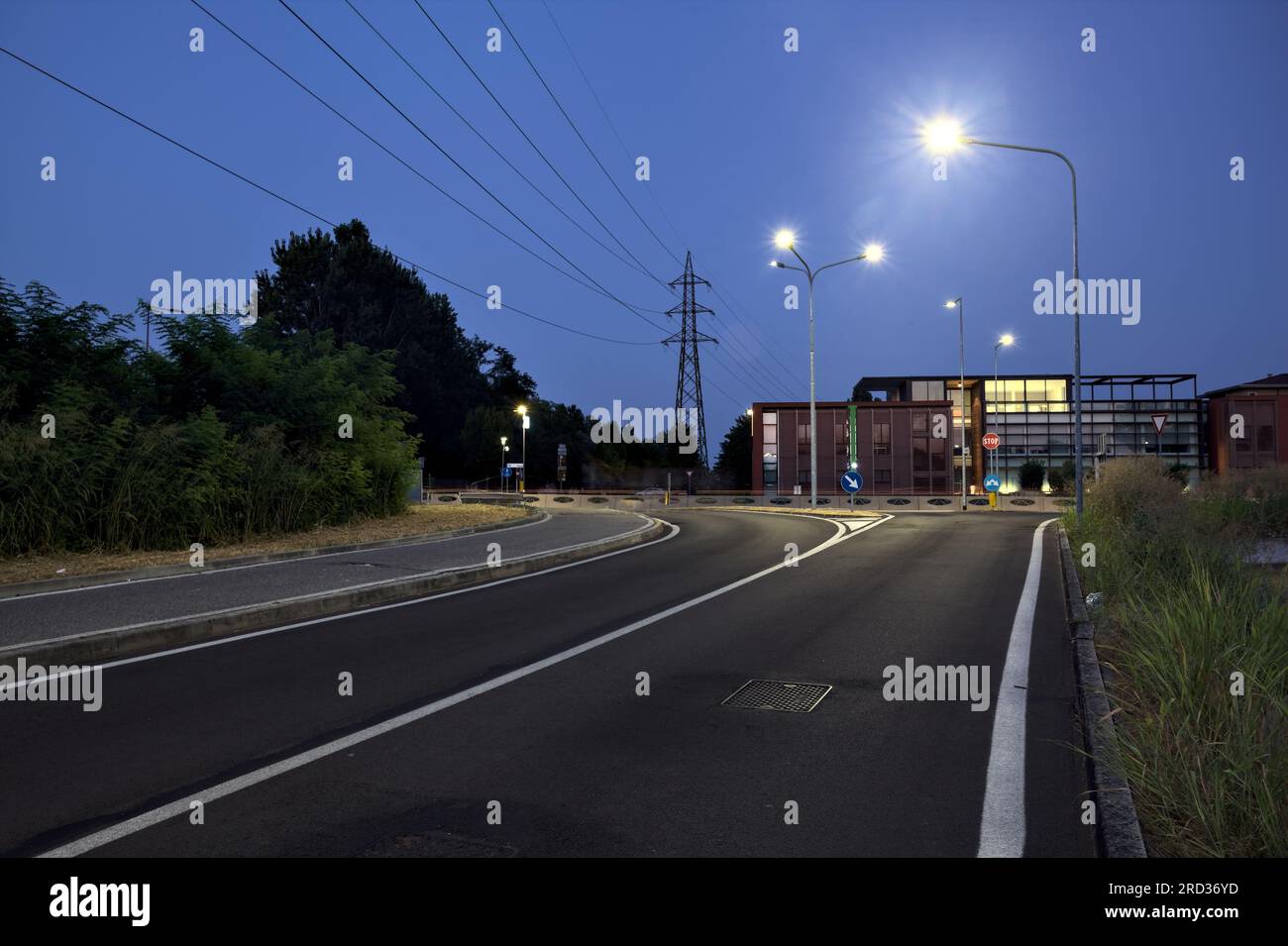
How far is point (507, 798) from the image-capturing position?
4.18 metres

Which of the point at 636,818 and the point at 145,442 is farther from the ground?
the point at 145,442

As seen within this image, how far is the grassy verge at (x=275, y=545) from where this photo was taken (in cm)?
1191

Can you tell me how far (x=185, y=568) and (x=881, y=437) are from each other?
57875 millimetres

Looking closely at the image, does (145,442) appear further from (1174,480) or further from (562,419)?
(562,419)

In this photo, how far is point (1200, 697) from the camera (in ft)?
15.4

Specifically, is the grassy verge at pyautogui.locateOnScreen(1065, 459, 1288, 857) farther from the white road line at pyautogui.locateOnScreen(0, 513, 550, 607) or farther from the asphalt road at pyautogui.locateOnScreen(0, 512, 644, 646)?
the white road line at pyautogui.locateOnScreen(0, 513, 550, 607)

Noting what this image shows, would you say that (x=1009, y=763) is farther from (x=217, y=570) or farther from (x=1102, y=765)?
(x=217, y=570)

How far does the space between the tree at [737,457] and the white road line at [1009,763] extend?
196 feet

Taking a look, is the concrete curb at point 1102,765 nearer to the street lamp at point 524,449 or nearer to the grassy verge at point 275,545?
the grassy verge at point 275,545

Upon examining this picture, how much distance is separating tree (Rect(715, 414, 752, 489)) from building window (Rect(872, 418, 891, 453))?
10.4 meters

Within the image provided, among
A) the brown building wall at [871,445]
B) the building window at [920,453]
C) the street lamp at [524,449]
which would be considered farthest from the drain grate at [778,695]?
the building window at [920,453]
